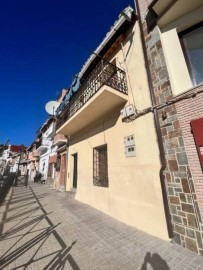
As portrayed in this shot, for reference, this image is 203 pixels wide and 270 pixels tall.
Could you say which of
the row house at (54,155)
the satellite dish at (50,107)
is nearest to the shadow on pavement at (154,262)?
the row house at (54,155)

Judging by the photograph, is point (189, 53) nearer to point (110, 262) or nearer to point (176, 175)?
point (176, 175)

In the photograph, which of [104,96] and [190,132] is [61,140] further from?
[190,132]

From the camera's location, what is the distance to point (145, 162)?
425cm

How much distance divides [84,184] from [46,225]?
3.19m

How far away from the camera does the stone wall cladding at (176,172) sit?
10.1 ft

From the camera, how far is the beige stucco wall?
155 inches

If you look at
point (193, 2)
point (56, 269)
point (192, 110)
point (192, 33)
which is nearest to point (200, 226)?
point (192, 110)

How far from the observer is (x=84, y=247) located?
334cm

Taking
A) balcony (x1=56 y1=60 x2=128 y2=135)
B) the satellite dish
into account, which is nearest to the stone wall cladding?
balcony (x1=56 y1=60 x2=128 y2=135)

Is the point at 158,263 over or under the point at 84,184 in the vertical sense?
under

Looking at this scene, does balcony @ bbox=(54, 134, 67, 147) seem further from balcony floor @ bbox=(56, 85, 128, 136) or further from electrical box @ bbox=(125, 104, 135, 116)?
electrical box @ bbox=(125, 104, 135, 116)

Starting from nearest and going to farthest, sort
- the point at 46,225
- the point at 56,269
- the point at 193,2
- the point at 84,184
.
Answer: the point at 56,269, the point at 193,2, the point at 46,225, the point at 84,184

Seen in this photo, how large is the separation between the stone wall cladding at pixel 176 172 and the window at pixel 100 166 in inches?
126

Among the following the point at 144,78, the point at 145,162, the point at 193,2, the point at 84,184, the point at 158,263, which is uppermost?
the point at 193,2
